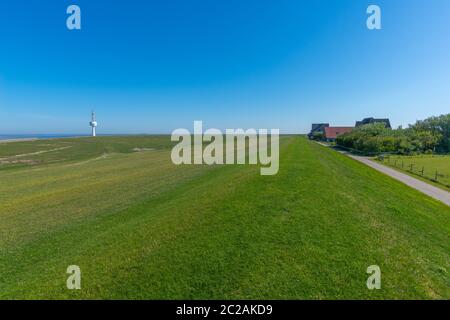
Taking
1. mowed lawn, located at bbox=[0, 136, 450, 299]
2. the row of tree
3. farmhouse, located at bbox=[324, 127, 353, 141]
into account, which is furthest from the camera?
farmhouse, located at bbox=[324, 127, 353, 141]

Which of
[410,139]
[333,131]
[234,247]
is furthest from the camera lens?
[333,131]

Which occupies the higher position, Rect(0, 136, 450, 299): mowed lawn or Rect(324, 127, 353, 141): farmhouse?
Rect(324, 127, 353, 141): farmhouse

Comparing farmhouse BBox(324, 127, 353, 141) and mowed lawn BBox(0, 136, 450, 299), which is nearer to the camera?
mowed lawn BBox(0, 136, 450, 299)

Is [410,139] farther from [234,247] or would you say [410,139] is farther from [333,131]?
[333,131]

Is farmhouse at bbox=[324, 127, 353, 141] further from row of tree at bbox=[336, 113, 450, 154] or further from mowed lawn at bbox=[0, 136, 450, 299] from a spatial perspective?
mowed lawn at bbox=[0, 136, 450, 299]

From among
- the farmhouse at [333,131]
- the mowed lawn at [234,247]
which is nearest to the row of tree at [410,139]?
the mowed lawn at [234,247]

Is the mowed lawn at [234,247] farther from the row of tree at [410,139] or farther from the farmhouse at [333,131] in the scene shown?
the farmhouse at [333,131]

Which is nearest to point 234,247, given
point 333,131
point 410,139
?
point 410,139

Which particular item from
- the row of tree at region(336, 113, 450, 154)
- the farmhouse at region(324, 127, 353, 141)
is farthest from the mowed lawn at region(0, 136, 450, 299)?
the farmhouse at region(324, 127, 353, 141)
